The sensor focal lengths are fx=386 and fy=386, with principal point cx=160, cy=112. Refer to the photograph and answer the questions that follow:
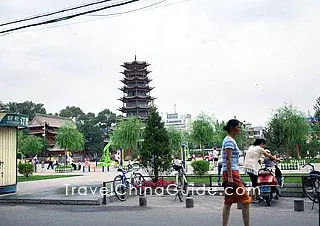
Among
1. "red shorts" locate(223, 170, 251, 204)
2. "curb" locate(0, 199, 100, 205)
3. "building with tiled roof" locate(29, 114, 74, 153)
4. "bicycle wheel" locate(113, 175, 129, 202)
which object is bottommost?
"curb" locate(0, 199, 100, 205)

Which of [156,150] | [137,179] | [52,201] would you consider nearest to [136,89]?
[156,150]

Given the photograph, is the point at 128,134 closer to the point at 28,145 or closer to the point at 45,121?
the point at 28,145

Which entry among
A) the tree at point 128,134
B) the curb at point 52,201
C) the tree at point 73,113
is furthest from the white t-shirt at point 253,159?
the tree at point 73,113

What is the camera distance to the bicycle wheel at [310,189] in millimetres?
9701

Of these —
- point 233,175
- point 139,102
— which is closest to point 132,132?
point 139,102

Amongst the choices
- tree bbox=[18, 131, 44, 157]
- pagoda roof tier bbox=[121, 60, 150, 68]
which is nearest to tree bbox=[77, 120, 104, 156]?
pagoda roof tier bbox=[121, 60, 150, 68]

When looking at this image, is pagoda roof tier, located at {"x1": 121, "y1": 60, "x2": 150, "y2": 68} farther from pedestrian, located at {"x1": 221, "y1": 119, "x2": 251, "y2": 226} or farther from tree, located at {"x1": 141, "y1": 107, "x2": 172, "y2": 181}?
pedestrian, located at {"x1": 221, "y1": 119, "x2": 251, "y2": 226}

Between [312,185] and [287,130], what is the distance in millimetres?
26005

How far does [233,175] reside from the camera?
587 centimetres

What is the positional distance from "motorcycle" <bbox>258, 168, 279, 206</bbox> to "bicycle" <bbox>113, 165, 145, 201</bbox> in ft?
14.0

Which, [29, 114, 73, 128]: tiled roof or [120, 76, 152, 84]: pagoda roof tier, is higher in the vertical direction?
[120, 76, 152, 84]: pagoda roof tier

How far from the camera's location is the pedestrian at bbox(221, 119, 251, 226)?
566 cm

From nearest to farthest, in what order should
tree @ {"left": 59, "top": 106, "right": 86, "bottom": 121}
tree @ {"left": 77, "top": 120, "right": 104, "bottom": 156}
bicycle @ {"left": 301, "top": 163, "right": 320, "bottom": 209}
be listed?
bicycle @ {"left": 301, "top": 163, "right": 320, "bottom": 209}, tree @ {"left": 77, "top": 120, "right": 104, "bottom": 156}, tree @ {"left": 59, "top": 106, "right": 86, "bottom": 121}

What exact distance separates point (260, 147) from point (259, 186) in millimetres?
1027
